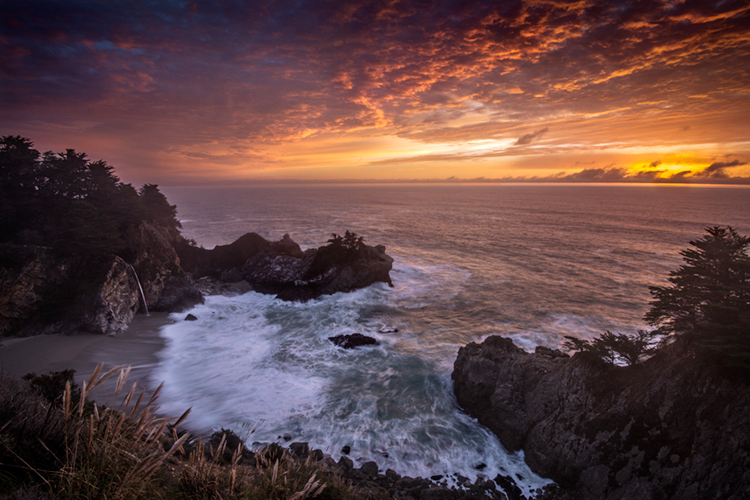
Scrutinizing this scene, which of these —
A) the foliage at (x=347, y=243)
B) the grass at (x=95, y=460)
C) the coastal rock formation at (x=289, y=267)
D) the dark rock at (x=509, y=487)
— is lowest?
the dark rock at (x=509, y=487)

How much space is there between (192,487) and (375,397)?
14.7 meters

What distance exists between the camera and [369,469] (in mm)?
12477

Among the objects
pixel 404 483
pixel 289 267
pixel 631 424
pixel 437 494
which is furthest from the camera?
pixel 289 267

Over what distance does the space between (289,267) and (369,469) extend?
26737 mm

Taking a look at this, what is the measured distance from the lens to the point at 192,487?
3.88m

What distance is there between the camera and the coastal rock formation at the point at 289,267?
34156 mm

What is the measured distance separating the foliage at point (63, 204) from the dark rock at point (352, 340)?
21172mm

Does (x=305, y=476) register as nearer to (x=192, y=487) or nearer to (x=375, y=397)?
(x=192, y=487)

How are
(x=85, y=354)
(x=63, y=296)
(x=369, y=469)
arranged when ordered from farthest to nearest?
1. (x=63, y=296)
2. (x=85, y=354)
3. (x=369, y=469)

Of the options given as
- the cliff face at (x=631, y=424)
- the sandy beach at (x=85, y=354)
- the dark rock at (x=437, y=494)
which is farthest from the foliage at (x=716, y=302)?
the sandy beach at (x=85, y=354)

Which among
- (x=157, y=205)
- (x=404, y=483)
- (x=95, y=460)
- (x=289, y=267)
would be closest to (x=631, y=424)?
(x=404, y=483)

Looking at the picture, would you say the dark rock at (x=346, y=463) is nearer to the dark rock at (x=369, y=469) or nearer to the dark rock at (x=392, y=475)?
the dark rock at (x=369, y=469)

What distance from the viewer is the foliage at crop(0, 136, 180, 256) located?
→ 24.1 meters

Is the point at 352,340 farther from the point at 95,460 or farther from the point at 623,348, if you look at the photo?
the point at 95,460
